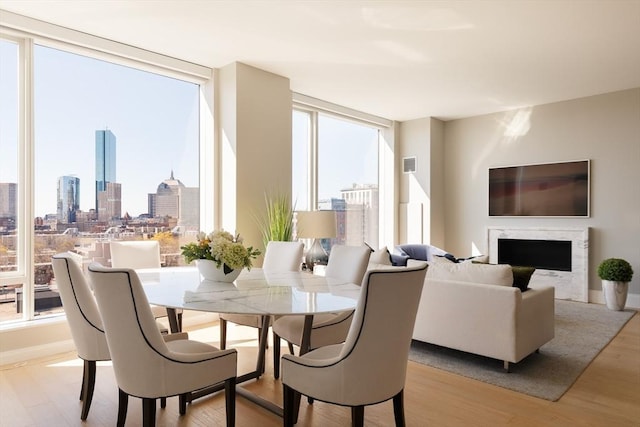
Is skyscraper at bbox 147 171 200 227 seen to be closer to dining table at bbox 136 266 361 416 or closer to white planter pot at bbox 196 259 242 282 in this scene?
dining table at bbox 136 266 361 416

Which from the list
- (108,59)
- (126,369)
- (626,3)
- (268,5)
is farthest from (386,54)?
(126,369)

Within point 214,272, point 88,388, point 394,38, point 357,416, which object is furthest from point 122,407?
point 394,38

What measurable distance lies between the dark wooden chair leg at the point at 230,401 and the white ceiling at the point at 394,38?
2823mm

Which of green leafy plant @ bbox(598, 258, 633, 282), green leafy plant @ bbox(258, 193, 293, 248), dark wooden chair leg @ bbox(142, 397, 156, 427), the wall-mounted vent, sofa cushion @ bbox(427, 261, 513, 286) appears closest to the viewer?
dark wooden chair leg @ bbox(142, 397, 156, 427)

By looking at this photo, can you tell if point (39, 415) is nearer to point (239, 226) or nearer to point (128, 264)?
point (128, 264)

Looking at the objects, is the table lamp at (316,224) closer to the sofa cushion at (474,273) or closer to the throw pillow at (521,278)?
the sofa cushion at (474,273)

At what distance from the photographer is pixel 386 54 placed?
4453mm

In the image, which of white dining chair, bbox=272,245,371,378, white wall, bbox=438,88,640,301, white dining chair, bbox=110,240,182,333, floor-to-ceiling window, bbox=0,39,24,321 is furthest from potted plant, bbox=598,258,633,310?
floor-to-ceiling window, bbox=0,39,24,321

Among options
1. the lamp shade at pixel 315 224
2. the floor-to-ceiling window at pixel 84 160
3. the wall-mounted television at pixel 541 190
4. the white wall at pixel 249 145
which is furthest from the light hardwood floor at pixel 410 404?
the wall-mounted television at pixel 541 190

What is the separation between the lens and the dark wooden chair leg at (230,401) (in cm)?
202

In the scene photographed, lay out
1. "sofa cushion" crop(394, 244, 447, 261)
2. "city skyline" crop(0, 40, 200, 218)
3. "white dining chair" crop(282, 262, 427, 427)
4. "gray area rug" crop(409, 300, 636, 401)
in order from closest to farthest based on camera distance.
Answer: "white dining chair" crop(282, 262, 427, 427) → "gray area rug" crop(409, 300, 636, 401) → "city skyline" crop(0, 40, 200, 218) → "sofa cushion" crop(394, 244, 447, 261)

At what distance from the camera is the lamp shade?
180 inches

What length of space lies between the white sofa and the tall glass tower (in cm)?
325

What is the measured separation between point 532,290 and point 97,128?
4.26m
